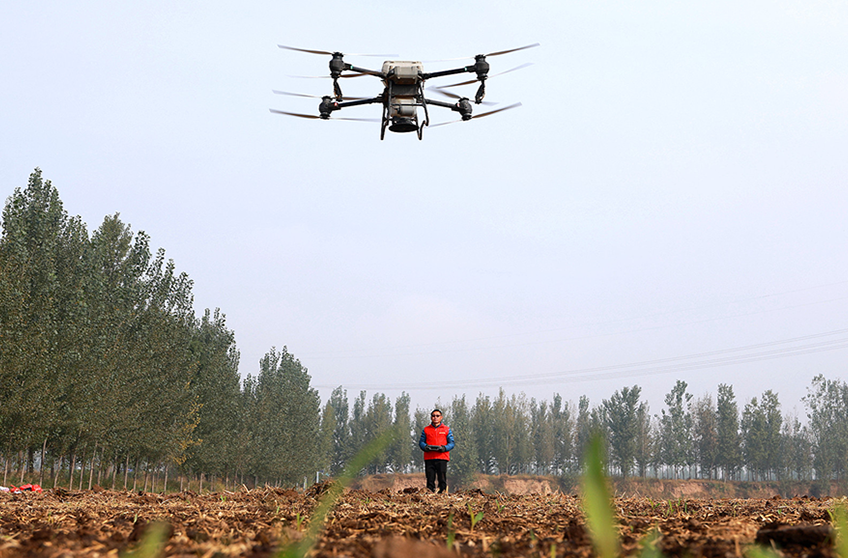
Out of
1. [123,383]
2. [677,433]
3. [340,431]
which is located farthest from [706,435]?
[123,383]

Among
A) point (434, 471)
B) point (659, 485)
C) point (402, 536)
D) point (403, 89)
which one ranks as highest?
point (403, 89)

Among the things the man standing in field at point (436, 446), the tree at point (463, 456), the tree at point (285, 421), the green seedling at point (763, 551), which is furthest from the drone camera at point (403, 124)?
the tree at point (463, 456)

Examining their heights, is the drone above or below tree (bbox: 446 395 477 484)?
above

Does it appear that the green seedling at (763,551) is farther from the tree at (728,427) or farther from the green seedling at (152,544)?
the tree at (728,427)

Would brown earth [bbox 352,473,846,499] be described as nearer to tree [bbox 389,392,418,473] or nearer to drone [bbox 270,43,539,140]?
tree [bbox 389,392,418,473]

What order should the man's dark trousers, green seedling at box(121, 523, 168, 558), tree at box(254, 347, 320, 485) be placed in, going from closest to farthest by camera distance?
1. green seedling at box(121, 523, 168, 558)
2. the man's dark trousers
3. tree at box(254, 347, 320, 485)

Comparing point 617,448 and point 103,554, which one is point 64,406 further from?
point 617,448

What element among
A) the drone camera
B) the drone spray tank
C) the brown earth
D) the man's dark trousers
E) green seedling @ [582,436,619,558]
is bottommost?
the brown earth

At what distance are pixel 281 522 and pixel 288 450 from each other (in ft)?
166

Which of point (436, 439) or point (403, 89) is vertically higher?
point (403, 89)

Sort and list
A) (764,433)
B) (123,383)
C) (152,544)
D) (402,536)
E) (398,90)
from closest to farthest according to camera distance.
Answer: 1. (152,544)
2. (402,536)
3. (398,90)
4. (123,383)
5. (764,433)

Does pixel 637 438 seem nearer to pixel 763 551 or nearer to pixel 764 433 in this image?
pixel 764 433

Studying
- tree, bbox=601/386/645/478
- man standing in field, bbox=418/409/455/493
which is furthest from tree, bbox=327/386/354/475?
man standing in field, bbox=418/409/455/493

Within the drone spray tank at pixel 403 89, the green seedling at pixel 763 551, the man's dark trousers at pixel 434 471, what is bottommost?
the man's dark trousers at pixel 434 471
